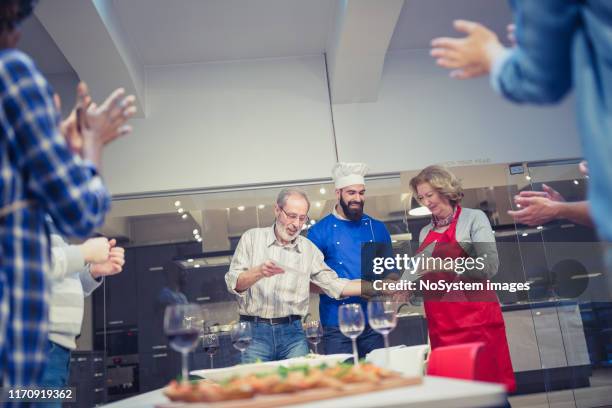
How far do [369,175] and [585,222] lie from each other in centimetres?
300

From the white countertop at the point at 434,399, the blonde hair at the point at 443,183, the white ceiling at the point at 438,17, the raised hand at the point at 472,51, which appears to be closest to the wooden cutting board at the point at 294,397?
the white countertop at the point at 434,399

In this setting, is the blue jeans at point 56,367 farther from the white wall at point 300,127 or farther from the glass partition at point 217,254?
the white wall at point 300,127

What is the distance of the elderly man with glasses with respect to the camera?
297 cm

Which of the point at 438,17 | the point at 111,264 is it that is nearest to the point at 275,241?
the point at 111,264

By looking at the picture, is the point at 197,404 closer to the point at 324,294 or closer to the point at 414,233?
the point at 324,294

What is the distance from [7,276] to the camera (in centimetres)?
113

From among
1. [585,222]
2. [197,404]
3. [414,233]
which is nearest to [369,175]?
[414,233]

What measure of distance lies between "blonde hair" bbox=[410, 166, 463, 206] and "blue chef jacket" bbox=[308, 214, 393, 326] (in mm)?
413

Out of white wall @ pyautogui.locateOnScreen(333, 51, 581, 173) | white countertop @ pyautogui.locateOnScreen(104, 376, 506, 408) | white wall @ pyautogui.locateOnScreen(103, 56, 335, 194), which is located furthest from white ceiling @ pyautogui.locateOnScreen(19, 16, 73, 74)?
white countertop @ pyautogui.locateOnScreen(104, 376, 506, 408)

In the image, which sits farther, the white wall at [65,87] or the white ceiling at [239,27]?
the white wall at [65,87]

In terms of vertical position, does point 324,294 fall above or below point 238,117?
below

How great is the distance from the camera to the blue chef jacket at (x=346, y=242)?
3432 millimetres

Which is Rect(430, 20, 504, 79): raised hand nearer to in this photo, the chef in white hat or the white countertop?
the white countertop

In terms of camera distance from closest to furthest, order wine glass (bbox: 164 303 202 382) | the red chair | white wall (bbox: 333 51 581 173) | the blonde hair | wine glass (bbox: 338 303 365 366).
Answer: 1. wine glass (bbox: 164 303 202 382)
2. the red chair
3. wine glass (bbox: 338 303 365 366)
4. the blonde hair
5. white wall (bbox: 333 51 581 173)
